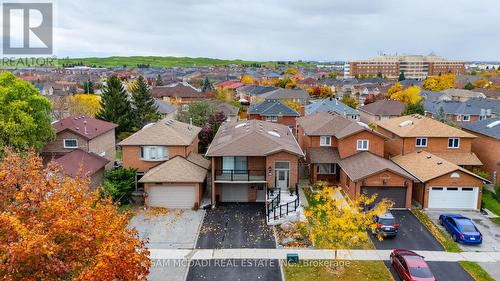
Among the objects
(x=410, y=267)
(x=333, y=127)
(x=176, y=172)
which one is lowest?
(x=410, y=267)

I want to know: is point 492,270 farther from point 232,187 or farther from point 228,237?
point 232,187

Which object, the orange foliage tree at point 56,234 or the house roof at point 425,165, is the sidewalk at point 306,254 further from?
the orange foliage tree at point 56,234

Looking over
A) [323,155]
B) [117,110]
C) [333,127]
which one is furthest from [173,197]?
[117,110]

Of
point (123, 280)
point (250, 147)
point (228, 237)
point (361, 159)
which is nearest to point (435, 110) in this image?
point (361, 159)

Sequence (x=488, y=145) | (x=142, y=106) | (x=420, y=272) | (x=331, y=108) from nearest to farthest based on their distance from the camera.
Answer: (x=420, y=272) < (x=488, y=145) < (x=142, y=106) < (x=331, y=108)

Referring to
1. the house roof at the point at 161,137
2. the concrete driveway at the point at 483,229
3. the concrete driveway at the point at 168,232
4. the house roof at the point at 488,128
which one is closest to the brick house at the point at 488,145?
the house roof at the point at 488,128

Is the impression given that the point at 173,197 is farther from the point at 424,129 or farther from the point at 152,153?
the point at 424,129
